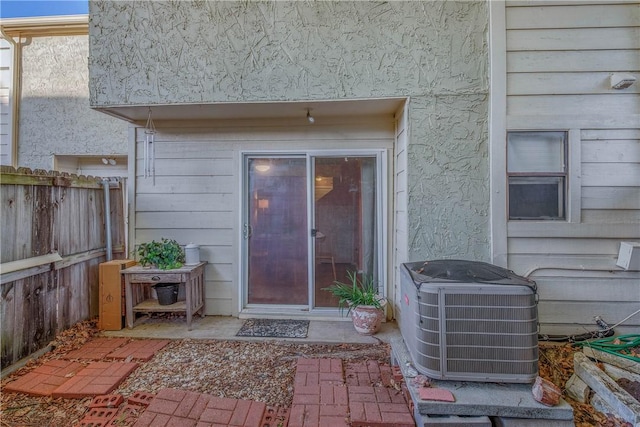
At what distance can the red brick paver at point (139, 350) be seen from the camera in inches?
109

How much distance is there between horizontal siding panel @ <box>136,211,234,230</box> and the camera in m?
3.74

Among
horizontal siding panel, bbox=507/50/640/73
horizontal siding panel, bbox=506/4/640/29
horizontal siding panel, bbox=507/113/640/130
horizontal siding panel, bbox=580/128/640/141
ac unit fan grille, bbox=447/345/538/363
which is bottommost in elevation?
ac unit fan grille, bbox=447/345/538/363

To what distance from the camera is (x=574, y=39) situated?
287 cm

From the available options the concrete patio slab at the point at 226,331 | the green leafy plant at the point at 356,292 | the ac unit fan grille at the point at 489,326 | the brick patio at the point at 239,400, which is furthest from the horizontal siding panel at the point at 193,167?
the ac unit fan grille at the point at 489,326

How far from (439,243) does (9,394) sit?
3.87 meters

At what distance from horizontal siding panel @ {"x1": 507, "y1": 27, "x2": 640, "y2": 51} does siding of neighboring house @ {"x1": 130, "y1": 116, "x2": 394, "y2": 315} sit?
277cm

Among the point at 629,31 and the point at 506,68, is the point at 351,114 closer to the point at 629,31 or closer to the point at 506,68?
the point at 506,68

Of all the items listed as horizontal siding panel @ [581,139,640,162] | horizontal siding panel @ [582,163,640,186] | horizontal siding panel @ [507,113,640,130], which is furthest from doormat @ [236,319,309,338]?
horizontal siding panel @ [581,139,640,162]

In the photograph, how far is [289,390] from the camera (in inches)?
90.2

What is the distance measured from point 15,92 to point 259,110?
458 cm

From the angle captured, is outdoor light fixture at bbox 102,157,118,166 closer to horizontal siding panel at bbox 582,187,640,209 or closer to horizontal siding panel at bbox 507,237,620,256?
horizontal siding panel at bbox 507,237,620,256

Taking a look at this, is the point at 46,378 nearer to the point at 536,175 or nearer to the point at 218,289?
the point at 218,289

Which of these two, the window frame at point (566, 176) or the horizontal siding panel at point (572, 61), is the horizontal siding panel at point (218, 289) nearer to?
the window frame at point (566, 176)

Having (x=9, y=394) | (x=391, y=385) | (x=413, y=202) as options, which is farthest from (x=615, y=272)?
(x=9, y=394)
